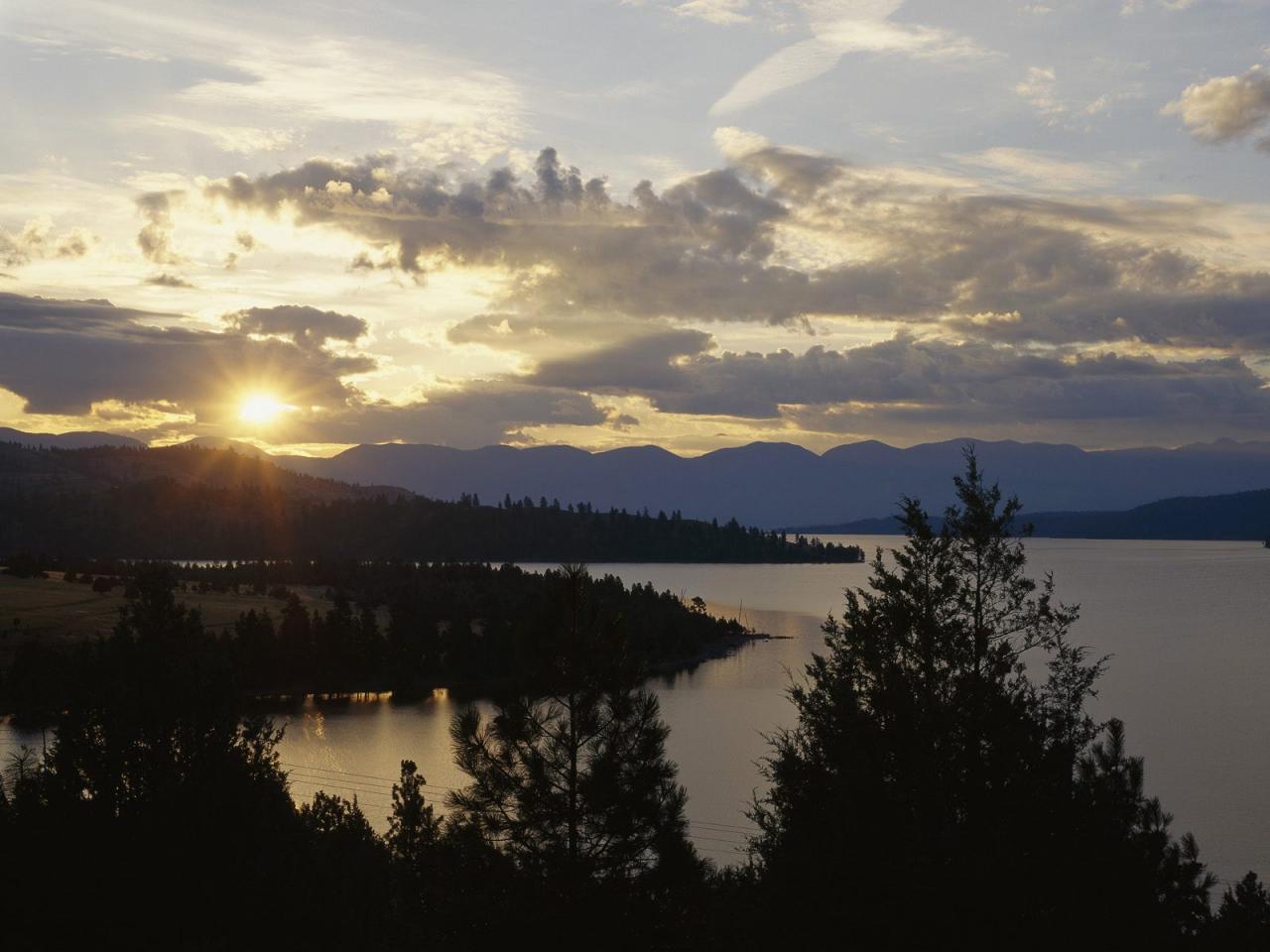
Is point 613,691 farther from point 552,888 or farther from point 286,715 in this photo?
point 286,715

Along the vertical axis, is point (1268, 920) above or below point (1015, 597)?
below

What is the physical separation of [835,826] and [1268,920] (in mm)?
9879

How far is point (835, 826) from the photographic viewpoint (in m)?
14.7

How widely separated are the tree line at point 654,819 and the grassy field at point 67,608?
7171 centimetres

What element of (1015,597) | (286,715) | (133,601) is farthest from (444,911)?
(286,715)

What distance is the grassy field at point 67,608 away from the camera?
96.6 meters

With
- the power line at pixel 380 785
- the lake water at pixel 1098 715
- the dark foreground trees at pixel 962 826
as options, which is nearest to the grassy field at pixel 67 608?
the lake water at pixel 1098 715

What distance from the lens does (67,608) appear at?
108 metres

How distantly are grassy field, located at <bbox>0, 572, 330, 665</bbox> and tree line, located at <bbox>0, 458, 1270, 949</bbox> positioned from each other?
7171 cm

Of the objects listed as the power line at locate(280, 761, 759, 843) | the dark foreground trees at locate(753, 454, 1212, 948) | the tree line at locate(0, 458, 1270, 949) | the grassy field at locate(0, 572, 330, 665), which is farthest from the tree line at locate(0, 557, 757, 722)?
the power line at locate(280, 761, 759, 843)

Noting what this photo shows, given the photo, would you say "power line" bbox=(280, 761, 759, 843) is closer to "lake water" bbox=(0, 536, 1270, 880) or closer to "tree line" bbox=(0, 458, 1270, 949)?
"lake water" bbox=(0, 536, 1270, 880)

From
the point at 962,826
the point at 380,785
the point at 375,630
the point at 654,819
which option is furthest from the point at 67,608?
the point at 962,826

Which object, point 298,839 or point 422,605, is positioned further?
point 422,605

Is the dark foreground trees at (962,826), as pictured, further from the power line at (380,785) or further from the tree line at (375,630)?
the power line at (380,785)
